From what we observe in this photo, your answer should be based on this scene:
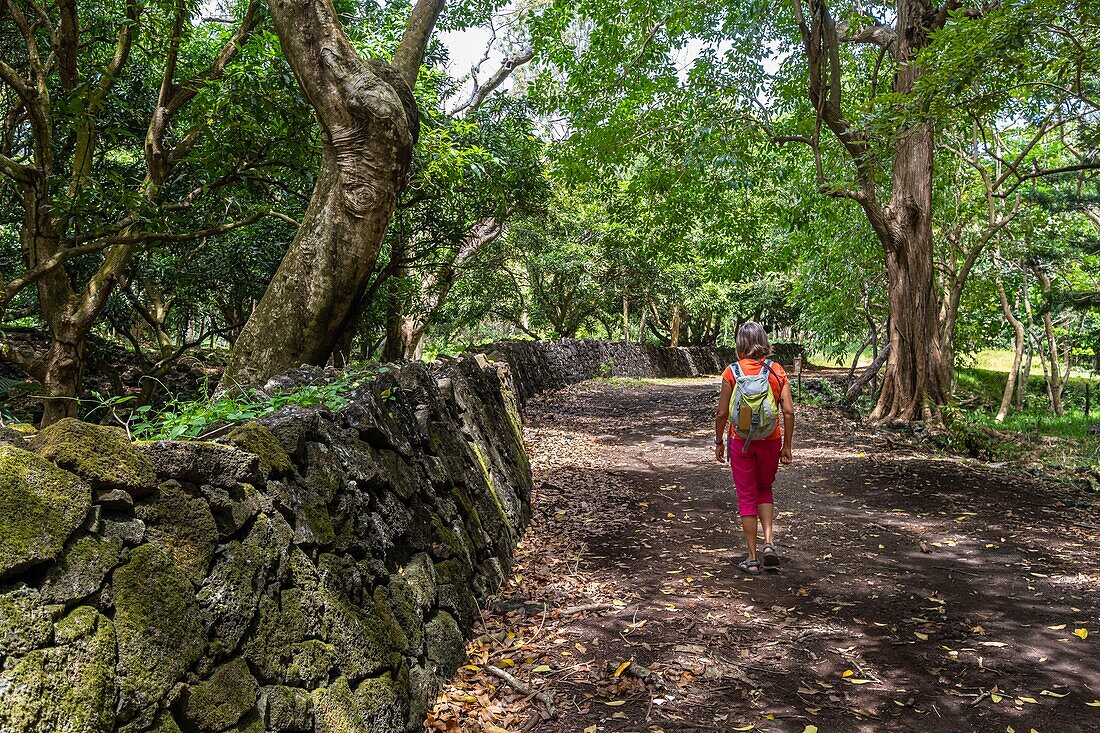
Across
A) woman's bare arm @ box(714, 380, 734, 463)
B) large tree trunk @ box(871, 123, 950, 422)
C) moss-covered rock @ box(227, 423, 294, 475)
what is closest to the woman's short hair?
woman's bare arm @ box(714, 380, 734, 463)

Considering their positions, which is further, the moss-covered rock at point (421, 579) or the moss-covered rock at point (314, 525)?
the moss-covered rock at point (421, 579)

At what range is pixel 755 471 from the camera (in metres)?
5.45

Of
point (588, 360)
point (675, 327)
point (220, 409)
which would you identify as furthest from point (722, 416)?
point (675, 327)

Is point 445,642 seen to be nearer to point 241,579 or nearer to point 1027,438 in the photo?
point 241,579

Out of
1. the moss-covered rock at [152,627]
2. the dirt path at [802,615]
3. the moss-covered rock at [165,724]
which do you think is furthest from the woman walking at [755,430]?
the moss-covered rock at [165,724]

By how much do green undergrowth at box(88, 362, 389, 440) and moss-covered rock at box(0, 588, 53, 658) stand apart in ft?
2.88

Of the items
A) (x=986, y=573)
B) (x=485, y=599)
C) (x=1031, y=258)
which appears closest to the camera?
(x=485, y=599)

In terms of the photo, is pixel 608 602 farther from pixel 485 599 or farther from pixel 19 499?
pixel 19 499

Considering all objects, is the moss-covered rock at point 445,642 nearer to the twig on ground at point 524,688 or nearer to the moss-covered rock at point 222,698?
the twig on ground at point 524,688

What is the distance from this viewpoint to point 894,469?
926 cm

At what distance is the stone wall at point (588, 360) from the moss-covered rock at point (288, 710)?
9.96 m

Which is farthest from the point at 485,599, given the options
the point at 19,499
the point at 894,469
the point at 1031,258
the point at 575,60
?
the point at 1031,258

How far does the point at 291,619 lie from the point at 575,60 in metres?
13.9

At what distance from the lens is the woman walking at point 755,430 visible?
17.5ft
